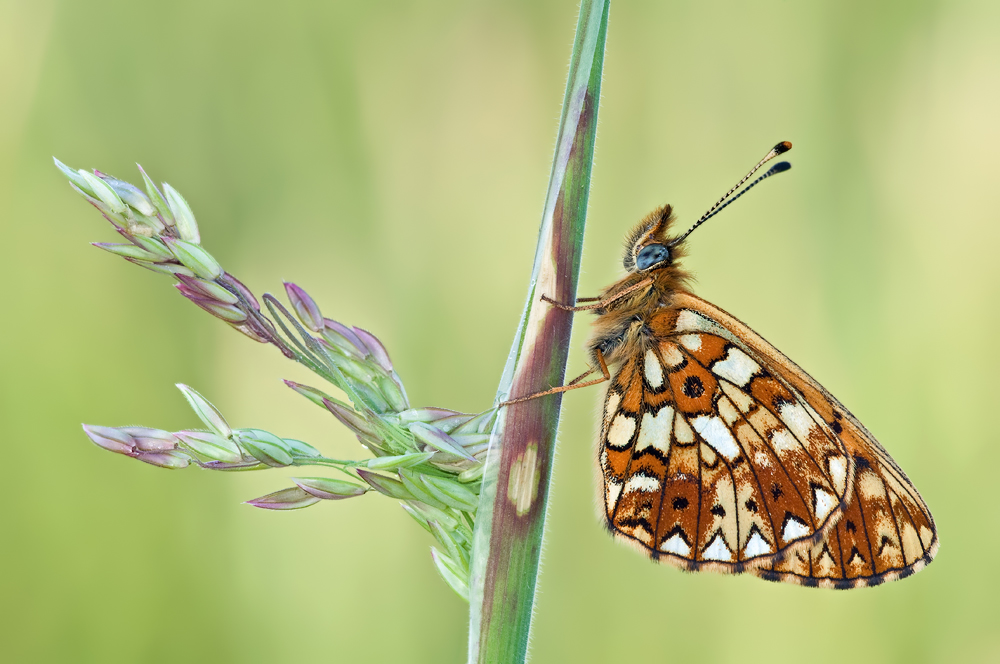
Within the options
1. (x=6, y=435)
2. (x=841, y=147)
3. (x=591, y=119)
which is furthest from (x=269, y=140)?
(x=841, y=147)

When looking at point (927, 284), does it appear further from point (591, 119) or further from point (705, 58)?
point (591, 119)

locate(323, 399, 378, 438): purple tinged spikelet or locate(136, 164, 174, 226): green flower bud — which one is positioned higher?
locate(136, 164, 174, 226): green flower bud

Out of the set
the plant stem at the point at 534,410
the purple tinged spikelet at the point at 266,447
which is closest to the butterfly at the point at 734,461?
the plant stem at the point at 534,410

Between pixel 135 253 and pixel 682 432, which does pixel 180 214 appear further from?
pixel 682 432

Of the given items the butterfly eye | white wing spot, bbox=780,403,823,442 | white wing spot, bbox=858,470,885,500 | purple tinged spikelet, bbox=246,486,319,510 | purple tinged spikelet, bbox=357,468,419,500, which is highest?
the butterfly eye

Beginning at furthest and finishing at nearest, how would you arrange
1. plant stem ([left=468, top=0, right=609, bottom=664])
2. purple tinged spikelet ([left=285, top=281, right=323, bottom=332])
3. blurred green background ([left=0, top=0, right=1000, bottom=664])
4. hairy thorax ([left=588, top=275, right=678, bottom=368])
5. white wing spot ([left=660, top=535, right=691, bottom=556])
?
blurred green background ([left=0, top=0, right=1000, bottom=664]), hairy thorax ([left=588, top=275, right=678, bottom=368]), white wing spot ([left=660, top=535, right=691, bottom=556]), purple tinged spikelet ([left=285, top=281, right=323, bottom=332]), plant stem ([left=468, top=0, right=609, bottom=664])

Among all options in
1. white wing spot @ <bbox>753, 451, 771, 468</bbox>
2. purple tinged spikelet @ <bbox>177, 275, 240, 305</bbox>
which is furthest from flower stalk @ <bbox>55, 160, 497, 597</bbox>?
white wing spot @ <bbox>753, 451, 771, 468</bbox>

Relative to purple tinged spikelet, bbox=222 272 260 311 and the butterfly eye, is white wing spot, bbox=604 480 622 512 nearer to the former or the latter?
the butterfly eye

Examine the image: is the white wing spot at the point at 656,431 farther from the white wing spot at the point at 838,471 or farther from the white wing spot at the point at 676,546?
the white wing spot at the point at 838,471
